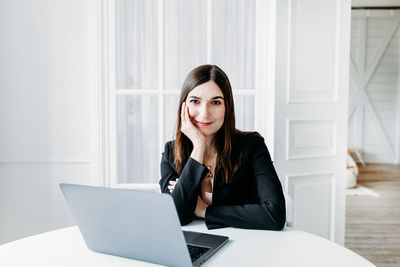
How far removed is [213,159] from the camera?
→ 1.60 meters

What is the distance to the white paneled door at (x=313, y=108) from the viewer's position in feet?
7.82

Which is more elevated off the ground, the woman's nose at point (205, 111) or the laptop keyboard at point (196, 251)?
the woman's nose at point (205, 111)

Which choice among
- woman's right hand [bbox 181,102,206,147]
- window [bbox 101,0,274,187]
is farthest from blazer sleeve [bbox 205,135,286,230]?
window [bbox 101,0,274,187]

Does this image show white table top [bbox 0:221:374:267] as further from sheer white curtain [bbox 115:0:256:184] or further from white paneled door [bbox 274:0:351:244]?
sheer white curtain [bbox 115:0:256:184]

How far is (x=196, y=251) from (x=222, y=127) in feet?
2.21

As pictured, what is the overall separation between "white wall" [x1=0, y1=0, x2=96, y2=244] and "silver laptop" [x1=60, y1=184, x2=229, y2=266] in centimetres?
160

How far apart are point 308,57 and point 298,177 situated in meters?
0.78

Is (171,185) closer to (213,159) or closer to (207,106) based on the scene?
(213,159)

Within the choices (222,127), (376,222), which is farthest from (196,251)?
(376,222)

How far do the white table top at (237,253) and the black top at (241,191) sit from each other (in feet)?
0.24

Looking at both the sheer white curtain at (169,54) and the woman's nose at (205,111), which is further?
the sheer white curtain at (169,54)

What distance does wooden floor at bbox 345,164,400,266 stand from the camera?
2.97 m

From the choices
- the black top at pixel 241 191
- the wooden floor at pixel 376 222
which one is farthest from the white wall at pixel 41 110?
the wooden floor at pixel 376 222

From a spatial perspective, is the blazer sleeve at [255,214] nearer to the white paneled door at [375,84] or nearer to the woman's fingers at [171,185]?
the woman's fingers at [171,185]
